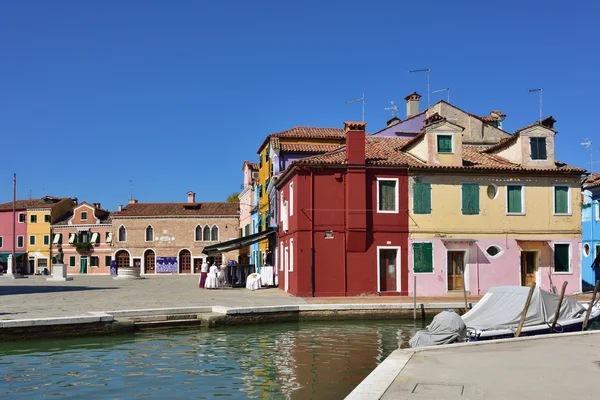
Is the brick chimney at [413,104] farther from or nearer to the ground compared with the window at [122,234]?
farther from the ground

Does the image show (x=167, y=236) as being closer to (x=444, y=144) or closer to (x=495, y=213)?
(x=444, y=144)

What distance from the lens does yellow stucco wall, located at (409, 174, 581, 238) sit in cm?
2678

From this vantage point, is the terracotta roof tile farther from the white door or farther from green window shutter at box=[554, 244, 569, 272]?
green window shutter at box=[554, 244, 569, 272]

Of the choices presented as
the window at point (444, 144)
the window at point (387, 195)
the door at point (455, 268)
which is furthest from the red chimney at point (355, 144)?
the door at point (455, 268)

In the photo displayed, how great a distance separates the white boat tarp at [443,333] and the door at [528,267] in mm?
15634

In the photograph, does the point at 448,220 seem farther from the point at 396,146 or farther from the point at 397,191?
the point at 396,146

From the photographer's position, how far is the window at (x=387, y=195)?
2633 cm

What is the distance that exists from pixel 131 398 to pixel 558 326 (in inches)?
428

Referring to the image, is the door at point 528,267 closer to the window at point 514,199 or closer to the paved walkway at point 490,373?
the window at point 514,199

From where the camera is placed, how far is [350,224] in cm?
2572

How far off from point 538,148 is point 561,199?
7.83 ft

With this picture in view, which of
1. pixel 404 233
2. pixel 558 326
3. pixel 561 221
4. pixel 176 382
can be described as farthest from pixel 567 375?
pixel 561 221

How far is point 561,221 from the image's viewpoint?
2778 centimetres

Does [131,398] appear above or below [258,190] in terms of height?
below
